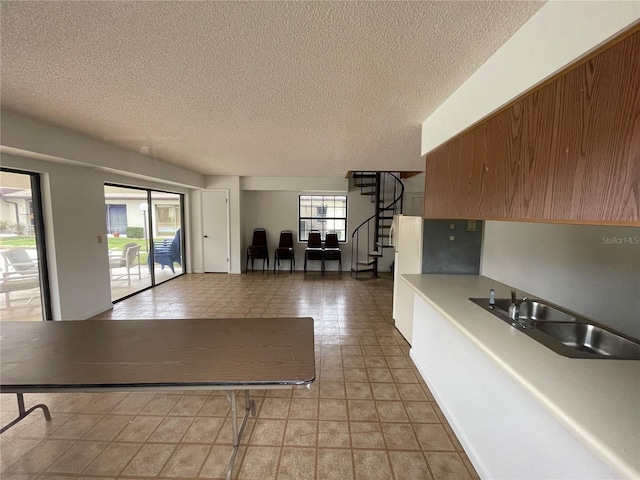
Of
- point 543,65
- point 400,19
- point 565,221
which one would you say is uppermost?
point 400,19

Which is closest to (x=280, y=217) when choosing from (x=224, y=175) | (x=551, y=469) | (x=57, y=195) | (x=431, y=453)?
(x=224, y=175)

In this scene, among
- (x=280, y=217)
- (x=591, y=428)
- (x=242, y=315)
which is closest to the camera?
(x=591, y=428)

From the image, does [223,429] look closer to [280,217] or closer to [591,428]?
[591,428]

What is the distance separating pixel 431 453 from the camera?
1.66 m

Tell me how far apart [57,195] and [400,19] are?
13.0 ft

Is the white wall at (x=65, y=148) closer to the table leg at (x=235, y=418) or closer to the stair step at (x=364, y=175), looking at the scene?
the table leg at (x=235, y=418)

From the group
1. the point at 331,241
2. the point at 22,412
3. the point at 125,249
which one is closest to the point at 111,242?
the point at 125,249

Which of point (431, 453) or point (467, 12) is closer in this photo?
point (467, 12)

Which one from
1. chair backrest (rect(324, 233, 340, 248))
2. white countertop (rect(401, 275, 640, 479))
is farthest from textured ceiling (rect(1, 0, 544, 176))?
chair backrest (rect(324, 233, 340, 248))

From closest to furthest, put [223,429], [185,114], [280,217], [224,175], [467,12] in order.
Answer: [467,12], [223,429], [185,114], [224,175], [280,217]

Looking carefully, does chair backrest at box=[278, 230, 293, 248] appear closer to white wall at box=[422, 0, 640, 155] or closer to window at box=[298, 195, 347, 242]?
window at box=[298, 195, 347, 242]

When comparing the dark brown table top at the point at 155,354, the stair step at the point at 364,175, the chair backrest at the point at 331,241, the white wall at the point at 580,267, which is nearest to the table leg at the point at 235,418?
the dark brown table top at the point at 155,354

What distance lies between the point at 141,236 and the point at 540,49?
18.3 ft

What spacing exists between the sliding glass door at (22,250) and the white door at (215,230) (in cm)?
334
